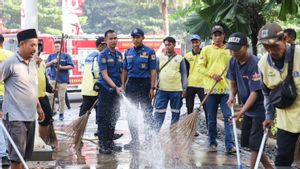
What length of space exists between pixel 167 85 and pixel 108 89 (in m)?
1.29

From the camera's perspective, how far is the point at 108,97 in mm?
8641

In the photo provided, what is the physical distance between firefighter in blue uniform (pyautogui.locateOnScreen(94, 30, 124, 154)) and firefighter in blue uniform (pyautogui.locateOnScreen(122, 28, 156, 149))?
0.57 ft

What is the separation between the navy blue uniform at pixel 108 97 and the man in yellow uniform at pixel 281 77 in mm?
3646

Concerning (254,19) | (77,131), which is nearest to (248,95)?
(77,131)

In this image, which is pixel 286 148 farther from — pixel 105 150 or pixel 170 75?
pixel 170 75

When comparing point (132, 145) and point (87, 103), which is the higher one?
point (87, 103)

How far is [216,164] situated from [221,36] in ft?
6.65

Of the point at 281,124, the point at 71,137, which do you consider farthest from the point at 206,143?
the point at 281,124

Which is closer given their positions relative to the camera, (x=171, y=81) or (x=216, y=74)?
(x=216, y=74)

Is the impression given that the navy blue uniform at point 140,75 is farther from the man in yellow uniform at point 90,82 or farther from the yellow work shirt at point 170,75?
the man in yellow uniform at point 90,82

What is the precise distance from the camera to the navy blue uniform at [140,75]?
8.81 meters

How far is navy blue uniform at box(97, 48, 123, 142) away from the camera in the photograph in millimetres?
8586

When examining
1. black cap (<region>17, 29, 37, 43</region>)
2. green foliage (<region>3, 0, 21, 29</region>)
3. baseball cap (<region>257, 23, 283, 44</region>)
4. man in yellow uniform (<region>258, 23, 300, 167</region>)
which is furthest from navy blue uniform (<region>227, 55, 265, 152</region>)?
green foliage (<region>3, 0, 21, 29</region>)

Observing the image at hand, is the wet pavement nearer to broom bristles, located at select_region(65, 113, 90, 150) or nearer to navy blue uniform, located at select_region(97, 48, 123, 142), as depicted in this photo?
broom bristles, located at select_region(65, 113, 90, 150)
